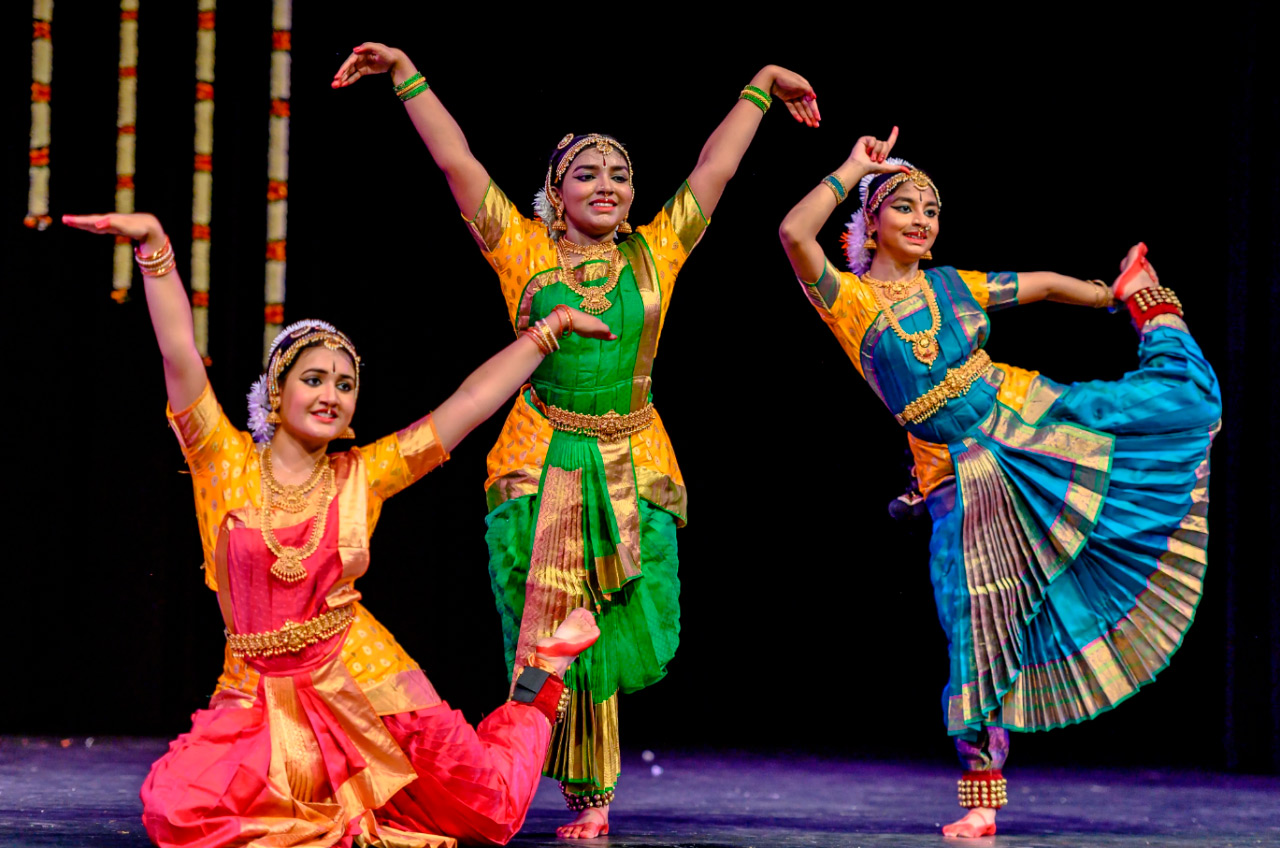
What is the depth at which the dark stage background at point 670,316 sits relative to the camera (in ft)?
15.1

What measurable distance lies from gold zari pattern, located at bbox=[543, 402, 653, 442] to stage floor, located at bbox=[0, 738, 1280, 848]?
84 cm

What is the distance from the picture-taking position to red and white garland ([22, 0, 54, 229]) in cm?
400

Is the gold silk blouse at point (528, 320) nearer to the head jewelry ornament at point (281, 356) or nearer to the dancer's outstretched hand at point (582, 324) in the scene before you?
the dancer's outstretched hand at point (582, 324)

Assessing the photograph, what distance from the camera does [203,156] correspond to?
428 centimetres

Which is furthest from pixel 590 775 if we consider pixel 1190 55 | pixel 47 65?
pixel 1190 55

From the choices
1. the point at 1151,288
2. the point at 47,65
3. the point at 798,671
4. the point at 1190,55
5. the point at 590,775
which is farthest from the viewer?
the point at 798,671

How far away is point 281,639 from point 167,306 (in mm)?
634

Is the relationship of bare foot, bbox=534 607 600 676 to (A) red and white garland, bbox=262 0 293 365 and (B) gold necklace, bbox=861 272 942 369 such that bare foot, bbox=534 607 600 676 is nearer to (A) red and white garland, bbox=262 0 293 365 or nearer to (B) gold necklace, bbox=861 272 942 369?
(B) gold necklace, bbox=861 272 942 369

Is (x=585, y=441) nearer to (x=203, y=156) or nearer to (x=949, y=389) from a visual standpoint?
(x=949, y=389)

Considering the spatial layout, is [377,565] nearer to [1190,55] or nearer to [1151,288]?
[1151,288]

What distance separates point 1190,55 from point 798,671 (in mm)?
2302

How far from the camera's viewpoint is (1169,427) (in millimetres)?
3170

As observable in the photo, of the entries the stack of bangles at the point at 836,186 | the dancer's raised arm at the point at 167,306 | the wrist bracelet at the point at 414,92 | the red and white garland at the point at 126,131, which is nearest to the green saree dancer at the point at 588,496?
the wrist bracelet at the point at 414,92

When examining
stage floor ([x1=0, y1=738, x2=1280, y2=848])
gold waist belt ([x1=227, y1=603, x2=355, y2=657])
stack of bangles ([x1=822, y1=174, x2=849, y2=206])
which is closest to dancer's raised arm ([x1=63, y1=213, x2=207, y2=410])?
gold waist belt ([x1=227, y1=603, x2=355, y2=657])
